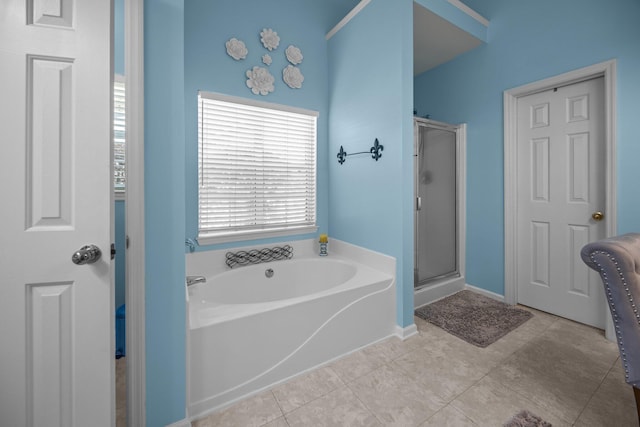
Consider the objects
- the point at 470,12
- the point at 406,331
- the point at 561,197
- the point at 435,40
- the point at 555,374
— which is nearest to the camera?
the point at 555,374

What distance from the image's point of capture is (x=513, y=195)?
2.59 m

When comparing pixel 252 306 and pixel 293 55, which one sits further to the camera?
pixel 293 55

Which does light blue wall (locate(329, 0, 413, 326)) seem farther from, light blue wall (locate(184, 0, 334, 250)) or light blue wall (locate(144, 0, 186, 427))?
light blue wall (locate(144, 0, 186, 427))

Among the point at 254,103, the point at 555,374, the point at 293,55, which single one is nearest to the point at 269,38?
the point at 293,55

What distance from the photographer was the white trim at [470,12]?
246 cm

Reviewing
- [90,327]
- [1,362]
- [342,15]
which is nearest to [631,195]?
[342,15]

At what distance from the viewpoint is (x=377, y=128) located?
221 cm

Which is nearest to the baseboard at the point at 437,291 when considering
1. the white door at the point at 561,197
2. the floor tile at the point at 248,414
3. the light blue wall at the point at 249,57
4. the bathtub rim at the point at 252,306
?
the white door at the point at 561,197

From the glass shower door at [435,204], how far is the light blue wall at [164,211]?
2.12 metres

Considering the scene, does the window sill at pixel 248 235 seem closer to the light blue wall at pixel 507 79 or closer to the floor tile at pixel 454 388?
the floor tile at pixel 454 388

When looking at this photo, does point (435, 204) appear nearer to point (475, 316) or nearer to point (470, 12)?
point (475, 316)

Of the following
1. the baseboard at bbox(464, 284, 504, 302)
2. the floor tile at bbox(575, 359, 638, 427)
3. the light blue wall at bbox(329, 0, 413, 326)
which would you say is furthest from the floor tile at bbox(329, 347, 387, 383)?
the baseboard at bbox(464, 284, 504, 302)

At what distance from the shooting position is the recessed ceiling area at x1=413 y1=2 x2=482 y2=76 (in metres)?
2.39

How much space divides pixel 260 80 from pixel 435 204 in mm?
2137
